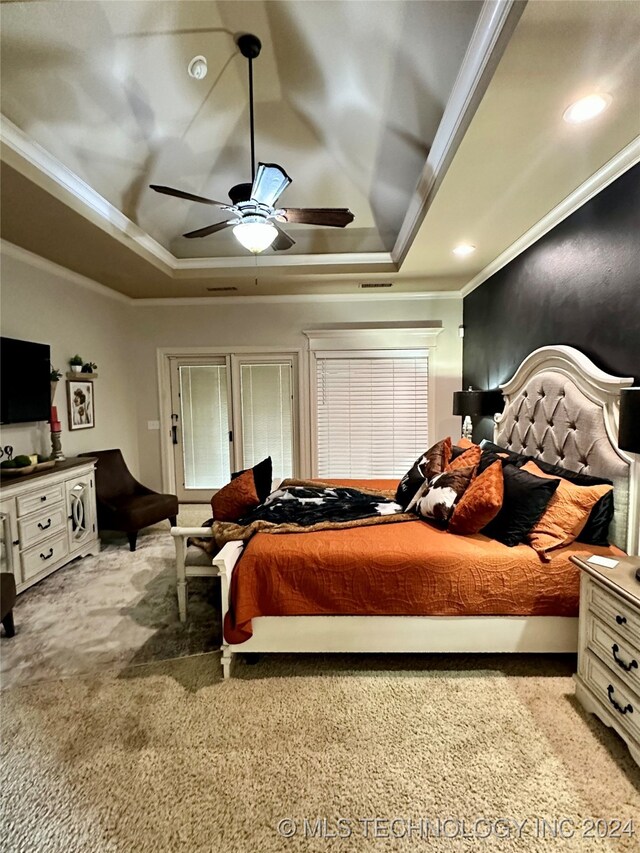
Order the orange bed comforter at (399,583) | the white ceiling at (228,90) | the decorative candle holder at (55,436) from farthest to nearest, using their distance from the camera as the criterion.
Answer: the decorative candle holder at (55,436) → the orange bed comforter at (399,583) → the white ceiling at (228,90)

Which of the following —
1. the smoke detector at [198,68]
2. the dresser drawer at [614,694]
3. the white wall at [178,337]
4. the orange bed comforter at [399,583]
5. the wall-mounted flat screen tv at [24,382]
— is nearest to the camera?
the dresser drawer at [614,694]

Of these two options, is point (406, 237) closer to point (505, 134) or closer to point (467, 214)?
point (467, 214)

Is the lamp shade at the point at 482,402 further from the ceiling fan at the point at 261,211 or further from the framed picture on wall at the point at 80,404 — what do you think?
the framed picture on wall at the point at 80,404

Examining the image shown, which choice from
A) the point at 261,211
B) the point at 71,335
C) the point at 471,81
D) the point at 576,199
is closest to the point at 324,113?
the point at 261,211

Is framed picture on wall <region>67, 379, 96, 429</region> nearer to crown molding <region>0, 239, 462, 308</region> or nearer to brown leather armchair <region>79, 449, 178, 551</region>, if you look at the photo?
brown leather armchair <region>79, 449, 178, 551</region>

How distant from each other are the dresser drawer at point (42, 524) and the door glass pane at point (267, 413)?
7.57 ft

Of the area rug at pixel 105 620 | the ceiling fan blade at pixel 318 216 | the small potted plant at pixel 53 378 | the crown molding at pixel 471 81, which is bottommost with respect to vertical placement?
the area rug at pixel 105 620

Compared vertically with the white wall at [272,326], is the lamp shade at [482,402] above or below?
below

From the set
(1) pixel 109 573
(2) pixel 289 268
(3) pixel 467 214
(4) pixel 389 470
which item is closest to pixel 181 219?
(2) pixel 289 268

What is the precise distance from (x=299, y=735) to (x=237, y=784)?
1.01ft

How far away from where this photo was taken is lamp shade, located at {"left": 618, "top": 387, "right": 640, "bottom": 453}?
1659mm

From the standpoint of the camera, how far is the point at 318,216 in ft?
8.01

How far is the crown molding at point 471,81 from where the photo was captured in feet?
4.66

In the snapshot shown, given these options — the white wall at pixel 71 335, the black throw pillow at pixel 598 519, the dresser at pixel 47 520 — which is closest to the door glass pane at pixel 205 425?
the white wall at pixel 71 335
